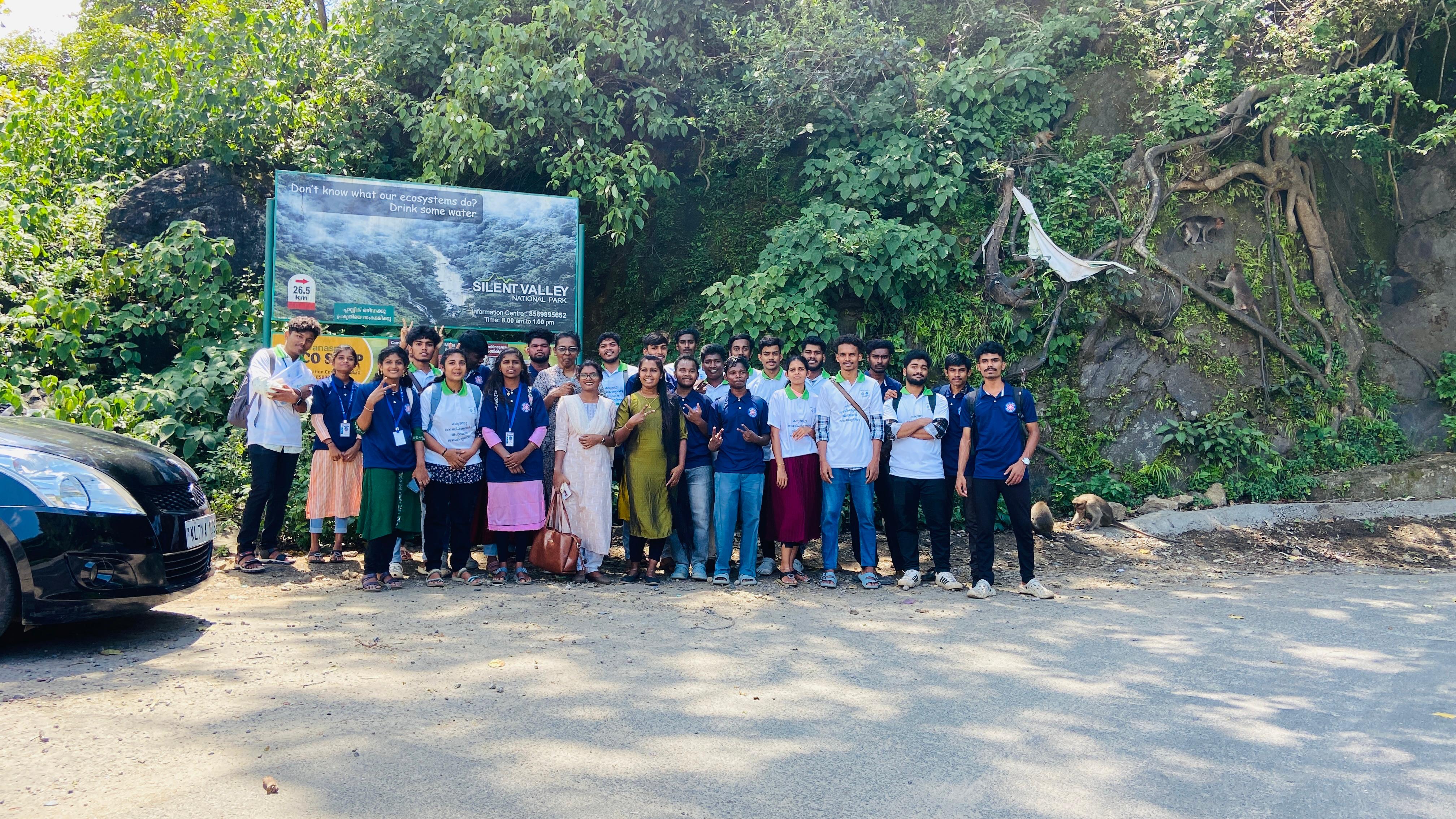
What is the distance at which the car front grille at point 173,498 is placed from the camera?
5137 mm

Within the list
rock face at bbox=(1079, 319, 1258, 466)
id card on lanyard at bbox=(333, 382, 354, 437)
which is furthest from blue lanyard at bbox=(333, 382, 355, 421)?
rock face at bbox=(1079, 319, 1258, 466)

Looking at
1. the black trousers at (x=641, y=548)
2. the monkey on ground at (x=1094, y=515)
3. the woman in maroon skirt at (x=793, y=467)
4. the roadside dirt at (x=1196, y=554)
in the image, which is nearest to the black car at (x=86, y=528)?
the roadside dirt at (x=1196, y=554)

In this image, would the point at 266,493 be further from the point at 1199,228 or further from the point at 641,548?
the point at 1199,228

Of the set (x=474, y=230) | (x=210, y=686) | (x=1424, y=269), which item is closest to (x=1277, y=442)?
(x=1424, y=269)

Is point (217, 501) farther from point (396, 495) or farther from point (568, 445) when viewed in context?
point (568, 445)

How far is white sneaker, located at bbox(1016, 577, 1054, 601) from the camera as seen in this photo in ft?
23.2

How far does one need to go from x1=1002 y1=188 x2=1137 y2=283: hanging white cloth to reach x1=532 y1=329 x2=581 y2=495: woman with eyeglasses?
5.75 metres

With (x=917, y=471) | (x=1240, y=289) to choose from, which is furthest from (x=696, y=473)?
(x=1240, y=289)

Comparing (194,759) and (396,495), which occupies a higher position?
(396,495)

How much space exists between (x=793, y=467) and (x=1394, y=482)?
7.24 meters

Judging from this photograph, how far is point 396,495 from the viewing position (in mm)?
6902

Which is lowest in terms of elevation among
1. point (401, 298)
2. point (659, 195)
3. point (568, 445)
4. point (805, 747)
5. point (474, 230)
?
point (805, 747)

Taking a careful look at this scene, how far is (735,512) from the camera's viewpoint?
761 cm

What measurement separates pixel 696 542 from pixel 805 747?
3.84 metres
